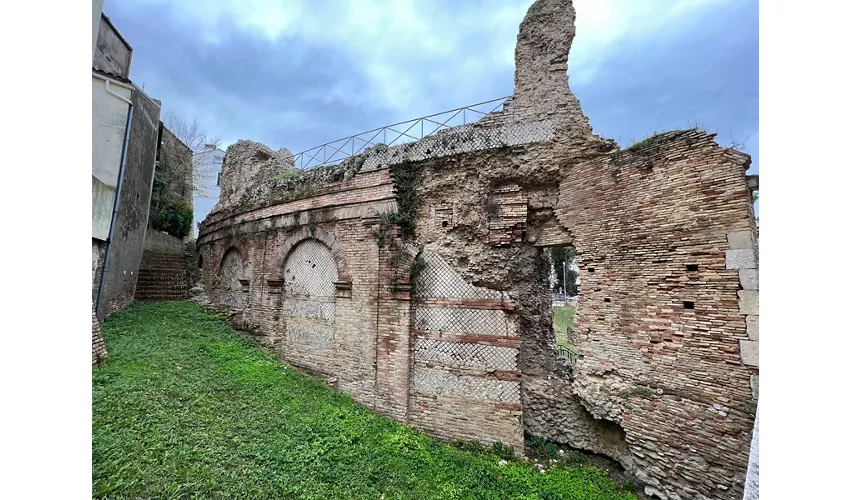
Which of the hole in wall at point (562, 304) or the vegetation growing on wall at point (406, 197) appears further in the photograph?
the hole in wall at point (562, 304)

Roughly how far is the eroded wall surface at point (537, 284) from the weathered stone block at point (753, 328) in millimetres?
26

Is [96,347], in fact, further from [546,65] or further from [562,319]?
[562,319]

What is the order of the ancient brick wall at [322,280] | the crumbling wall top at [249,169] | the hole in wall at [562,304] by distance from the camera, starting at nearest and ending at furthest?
1. the ancient brick wall at [322,280]
2. the hole in wall at [562,304]
3. the crumbling wall top at [249,169]

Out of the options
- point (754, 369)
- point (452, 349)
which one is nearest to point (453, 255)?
point (452, 349)

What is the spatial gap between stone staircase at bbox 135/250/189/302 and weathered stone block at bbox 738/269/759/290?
15267 millimetres

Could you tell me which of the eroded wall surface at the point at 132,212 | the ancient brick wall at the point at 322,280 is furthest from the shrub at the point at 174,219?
the ancient brick wall at the point at 322,280

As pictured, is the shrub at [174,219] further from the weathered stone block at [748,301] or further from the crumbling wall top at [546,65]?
the weathered stone block at [748,301]

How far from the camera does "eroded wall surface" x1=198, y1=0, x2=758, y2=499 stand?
418cm

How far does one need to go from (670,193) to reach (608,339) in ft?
7.37

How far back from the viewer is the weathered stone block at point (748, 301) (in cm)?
395

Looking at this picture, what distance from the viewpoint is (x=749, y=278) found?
3.99m

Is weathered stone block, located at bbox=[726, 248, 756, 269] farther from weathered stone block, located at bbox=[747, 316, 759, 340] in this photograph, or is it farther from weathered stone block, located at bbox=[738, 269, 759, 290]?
weathered stone block, located at bbox=[747, 316, 759, 340]

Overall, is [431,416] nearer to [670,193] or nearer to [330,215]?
[330,215]

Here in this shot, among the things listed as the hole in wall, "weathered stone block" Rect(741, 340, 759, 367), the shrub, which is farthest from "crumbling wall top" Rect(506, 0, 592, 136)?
the shrub
